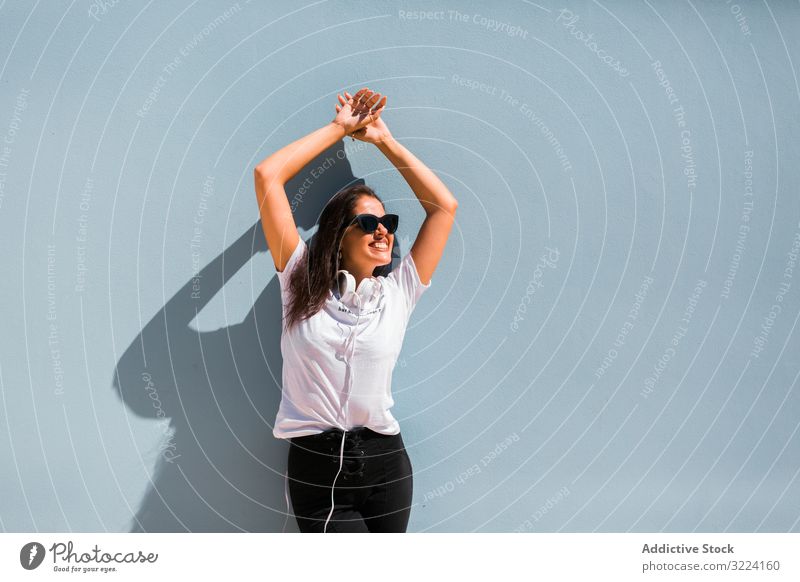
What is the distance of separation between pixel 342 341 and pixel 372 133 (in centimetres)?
71

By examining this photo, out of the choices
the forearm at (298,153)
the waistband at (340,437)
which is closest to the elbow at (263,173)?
the forearm at (298,153)

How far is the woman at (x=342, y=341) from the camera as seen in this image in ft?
7.61

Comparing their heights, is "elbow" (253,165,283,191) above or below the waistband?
above

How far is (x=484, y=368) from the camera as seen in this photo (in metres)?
2.73

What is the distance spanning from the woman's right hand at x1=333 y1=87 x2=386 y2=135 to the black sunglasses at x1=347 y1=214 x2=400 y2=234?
33cm

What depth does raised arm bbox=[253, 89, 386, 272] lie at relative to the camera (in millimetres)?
2309

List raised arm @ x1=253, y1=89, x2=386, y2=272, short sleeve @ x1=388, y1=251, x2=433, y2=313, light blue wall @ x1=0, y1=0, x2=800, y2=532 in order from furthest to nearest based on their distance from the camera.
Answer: light blue wall @ x1=0, y1=0, x2=800, y2=532
short sleeve @ x1=388, y1=251, x2=433, y2=313
raised arm @ x1=253, y1=89, x2=386, y2=272

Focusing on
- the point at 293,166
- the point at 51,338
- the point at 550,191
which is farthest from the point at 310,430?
A: the point at 550,191

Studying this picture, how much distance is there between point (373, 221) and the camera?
235 centimetres

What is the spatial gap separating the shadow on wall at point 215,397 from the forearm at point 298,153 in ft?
0.59

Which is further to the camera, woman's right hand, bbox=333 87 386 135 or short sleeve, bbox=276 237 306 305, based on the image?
woman's right hand, bbox=333 87 386 135

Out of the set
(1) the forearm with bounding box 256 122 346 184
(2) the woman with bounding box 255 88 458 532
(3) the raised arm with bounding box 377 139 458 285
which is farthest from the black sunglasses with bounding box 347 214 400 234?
(1) the forearm with bounding box 256 122 346 184
